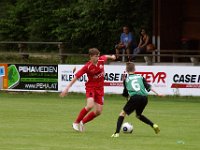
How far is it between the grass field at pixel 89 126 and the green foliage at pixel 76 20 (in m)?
8.41

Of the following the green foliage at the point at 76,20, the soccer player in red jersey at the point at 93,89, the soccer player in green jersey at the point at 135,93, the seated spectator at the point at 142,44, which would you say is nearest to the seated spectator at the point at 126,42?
the seated spectator at the point at 142,44

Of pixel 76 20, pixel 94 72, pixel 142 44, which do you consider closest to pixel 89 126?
pixel 94 72

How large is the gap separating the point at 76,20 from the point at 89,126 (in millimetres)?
21481

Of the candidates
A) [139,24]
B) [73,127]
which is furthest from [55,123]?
[139,24]

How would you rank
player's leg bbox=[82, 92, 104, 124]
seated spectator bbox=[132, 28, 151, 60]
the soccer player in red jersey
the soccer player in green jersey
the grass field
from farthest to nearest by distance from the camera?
seated spectator bbox=[132, 28, 151, 60] → player's leg bbox=[82, 92, 104, 124] → the soccer player in red jersey → the soccer player in green jersey → the grass field

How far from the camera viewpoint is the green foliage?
37531 mm

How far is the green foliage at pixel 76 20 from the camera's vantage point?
37.5 metres

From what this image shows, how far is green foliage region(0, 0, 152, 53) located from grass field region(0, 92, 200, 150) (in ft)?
27.6

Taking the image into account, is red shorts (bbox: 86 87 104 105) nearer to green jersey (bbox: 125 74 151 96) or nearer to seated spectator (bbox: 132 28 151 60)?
green jersey (bbox: 125 74 151 96)

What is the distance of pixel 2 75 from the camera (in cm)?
3209

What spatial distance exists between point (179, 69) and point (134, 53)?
15.0 feet

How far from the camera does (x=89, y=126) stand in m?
18.7

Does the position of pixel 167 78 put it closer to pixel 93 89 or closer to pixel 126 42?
pixel 126 42

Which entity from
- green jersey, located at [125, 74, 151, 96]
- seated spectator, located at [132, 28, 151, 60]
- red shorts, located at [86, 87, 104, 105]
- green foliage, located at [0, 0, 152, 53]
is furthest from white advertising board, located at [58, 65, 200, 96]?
green jersey, located at [125, 74, 151, 96]
